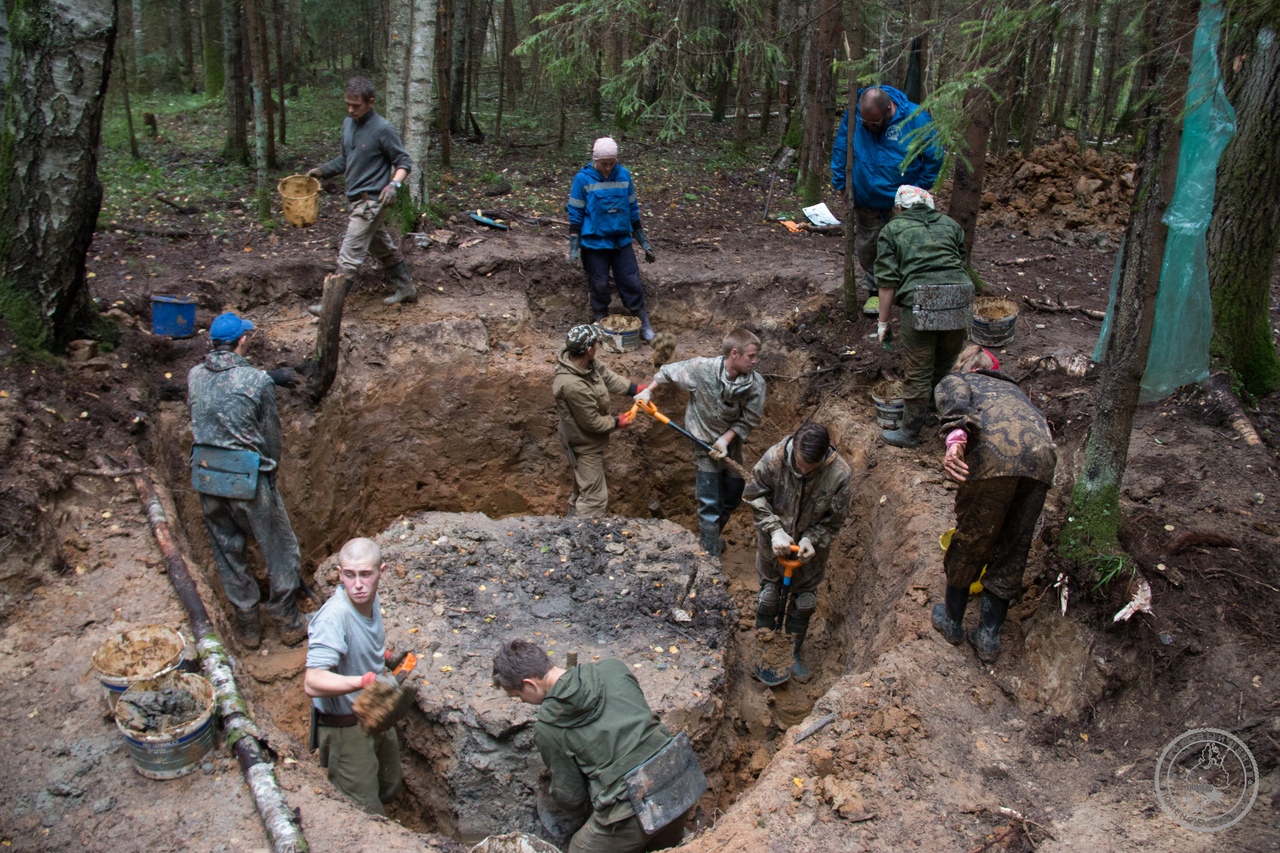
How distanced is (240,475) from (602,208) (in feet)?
14.5

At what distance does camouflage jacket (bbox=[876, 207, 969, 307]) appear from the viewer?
6441 millimetres

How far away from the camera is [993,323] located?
711 centimetres

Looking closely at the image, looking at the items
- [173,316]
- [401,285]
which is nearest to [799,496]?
[401,285]

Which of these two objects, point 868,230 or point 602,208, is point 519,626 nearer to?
point 602,208

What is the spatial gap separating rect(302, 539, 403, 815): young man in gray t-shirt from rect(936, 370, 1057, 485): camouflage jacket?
306cm

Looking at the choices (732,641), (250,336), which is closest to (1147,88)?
(732,641)

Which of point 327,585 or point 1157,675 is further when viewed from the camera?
point 327,585

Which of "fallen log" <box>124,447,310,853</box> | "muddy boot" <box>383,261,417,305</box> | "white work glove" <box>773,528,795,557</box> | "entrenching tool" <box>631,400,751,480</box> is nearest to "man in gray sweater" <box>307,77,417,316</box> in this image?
"muddy boot" <box>383,261,417,305</box>

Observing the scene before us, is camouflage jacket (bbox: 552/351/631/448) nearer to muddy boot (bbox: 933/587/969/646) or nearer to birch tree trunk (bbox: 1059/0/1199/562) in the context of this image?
muddy boot (bbox: 933/587/969/646)

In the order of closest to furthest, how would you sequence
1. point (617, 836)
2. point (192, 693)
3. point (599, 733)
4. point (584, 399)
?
point (599, 733) < point (617, 836) < point (192, 693) < point (584, 399)

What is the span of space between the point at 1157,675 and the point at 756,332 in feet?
19.0

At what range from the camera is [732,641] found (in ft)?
19.9

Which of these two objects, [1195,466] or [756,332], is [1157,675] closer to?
[1195,466]

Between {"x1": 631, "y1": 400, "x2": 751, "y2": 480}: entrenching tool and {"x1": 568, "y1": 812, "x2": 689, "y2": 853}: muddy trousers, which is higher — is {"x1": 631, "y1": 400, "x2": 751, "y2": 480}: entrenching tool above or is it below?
above
